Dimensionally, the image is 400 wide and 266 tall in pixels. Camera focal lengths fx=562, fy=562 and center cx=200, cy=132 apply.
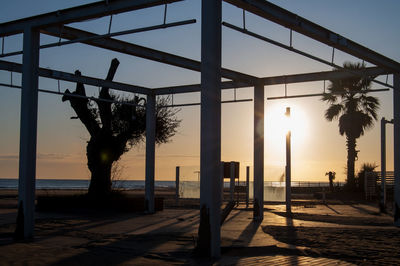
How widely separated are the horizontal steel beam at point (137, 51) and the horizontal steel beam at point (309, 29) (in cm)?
403

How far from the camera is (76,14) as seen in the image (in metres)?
12.4

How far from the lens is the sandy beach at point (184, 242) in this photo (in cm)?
973

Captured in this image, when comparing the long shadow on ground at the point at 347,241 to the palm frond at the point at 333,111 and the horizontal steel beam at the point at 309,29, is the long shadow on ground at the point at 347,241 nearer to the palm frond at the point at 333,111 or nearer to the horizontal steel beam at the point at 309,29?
the horizontal steel beam at the point at 309,29

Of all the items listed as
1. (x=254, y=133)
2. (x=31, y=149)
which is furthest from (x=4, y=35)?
(x=254, y=133)

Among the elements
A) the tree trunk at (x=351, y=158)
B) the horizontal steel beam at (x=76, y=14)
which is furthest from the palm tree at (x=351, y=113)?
the horizontal steel beam at (x=76, y=14)

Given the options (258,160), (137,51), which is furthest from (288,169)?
(137,51)

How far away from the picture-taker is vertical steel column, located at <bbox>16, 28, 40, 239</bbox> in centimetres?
1219

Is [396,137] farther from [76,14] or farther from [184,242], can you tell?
[76,14]

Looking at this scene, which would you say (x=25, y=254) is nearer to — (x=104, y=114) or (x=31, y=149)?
(x=31, y=149)

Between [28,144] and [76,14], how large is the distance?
120 inches

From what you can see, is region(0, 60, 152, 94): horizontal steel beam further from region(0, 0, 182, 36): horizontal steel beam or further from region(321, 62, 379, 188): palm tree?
region(321, 62, 379, 188): palm tree

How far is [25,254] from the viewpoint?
32.8 ft

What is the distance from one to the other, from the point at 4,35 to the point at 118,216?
25.7 ft

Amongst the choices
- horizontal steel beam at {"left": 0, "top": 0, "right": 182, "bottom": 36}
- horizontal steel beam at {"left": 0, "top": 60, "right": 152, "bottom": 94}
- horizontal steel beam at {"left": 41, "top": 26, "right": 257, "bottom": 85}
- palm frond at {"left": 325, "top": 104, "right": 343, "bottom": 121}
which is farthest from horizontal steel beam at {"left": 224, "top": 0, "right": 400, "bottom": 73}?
palm frond at {"left": 325, "top": 104, "right": 343, "bottom": 121}
